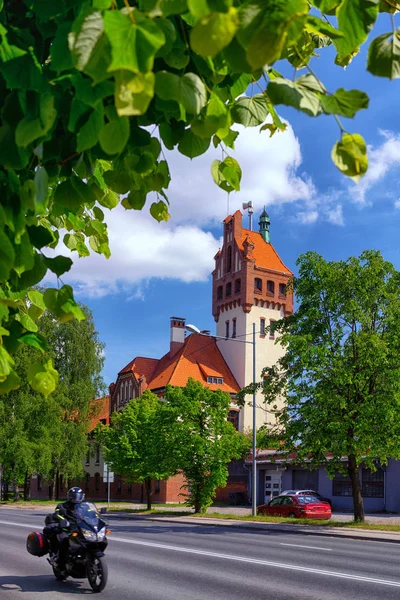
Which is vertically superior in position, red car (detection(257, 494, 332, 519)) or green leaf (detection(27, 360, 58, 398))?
green leaf (detection(27, 360, 58, 398))

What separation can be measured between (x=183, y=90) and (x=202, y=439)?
35701mm

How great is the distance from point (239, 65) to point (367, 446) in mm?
27263

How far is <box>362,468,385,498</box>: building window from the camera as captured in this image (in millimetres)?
42875

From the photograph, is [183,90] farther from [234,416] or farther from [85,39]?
[234,416]

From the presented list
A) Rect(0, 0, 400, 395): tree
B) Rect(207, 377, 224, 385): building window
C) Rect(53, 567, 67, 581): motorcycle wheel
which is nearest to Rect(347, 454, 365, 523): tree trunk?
Rect(53, 567, 67, 581): motorcycle wheel

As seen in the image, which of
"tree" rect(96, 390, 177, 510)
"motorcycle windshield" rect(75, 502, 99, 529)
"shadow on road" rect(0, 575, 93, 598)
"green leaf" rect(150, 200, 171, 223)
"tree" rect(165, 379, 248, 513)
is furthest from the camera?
"tree" rect(96, 390, 177, 510)

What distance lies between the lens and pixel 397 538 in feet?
75.7

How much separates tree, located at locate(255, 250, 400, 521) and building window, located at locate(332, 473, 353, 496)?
1588 centimetres

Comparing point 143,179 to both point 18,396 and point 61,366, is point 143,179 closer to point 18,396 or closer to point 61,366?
point 18,396

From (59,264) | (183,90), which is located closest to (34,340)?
(59,264)

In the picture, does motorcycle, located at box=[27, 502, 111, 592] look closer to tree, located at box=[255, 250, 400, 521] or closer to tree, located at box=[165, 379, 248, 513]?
tree, located at box=[255, 250, 400, 521]

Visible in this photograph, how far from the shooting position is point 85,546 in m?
10.9

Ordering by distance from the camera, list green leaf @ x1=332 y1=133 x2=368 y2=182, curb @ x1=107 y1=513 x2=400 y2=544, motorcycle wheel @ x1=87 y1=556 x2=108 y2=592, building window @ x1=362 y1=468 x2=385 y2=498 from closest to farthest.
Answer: green leaf @ x1=332 y1=133 x2=368 y2=182
motorcycle wheel @ x1=87 y1=556 x2=108 y2=592
curb @ x1=107 y1=513 x2=400 y2=544
building window @ x1=362 y1=468 x2=385 y2=498

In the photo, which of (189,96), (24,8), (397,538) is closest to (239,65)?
(189,96)
